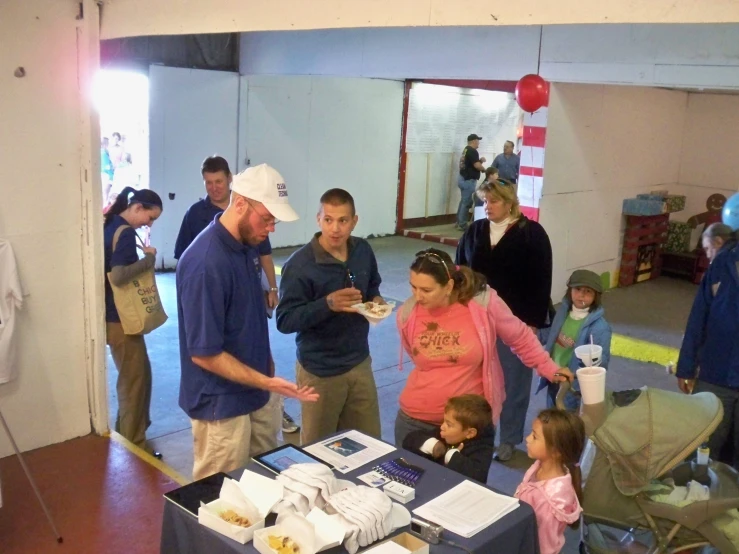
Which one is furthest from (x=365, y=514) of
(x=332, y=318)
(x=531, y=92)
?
(x=531, y=92)

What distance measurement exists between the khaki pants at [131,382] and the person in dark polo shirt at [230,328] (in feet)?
4.96

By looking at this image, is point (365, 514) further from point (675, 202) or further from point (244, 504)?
point (675, 202)

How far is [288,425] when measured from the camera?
191 inches

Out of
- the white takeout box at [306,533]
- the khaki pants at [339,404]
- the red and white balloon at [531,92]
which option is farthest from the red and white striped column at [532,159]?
the white takeout box at [306,533]

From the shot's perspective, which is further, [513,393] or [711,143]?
[711,143]

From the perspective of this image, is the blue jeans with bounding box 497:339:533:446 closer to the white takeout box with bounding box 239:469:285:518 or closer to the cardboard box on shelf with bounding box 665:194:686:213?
the white takeout box with bounding box 239:469:285:518

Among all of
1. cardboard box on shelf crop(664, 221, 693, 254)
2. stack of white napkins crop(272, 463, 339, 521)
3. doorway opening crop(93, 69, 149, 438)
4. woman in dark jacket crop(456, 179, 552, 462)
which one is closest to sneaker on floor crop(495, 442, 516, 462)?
woman in dark jacket crop(456, 179, 552, 462)

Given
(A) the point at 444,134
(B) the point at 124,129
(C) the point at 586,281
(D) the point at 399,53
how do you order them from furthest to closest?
(A) the point at 444,134, (B) the point at 124,129, (D) the point at 399,53, (C) the point at 586,281

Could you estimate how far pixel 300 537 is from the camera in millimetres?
2016

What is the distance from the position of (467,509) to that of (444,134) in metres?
10.9

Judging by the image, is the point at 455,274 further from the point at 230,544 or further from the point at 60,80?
the point at 60,80

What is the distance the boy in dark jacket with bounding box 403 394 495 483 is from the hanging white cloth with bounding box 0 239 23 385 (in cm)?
221

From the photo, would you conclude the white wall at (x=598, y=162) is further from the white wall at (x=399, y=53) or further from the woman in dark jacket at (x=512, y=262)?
the woman in dark jacket at (x=512, y=262)

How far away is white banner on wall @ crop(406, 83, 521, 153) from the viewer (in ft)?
39.6
